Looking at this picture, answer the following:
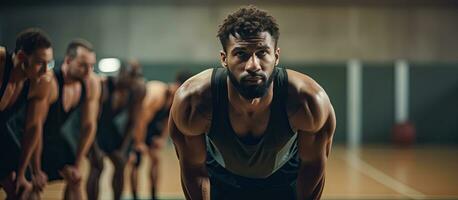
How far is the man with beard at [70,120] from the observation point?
11.4ft

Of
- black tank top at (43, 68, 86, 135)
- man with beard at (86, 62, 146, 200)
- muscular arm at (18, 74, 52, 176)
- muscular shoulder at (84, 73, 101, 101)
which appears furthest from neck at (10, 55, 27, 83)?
man with beard at (86, 62, 146, 200)

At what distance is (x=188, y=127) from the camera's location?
7.31ft

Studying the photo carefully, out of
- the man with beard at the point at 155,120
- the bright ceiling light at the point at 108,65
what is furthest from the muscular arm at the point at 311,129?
the bright ceiling light at the point at 108,65

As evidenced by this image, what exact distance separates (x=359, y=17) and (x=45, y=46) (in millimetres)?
3218

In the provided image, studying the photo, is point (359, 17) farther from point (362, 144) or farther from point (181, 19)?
point (362, 144)

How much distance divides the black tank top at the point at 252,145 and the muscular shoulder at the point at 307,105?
0.03 m

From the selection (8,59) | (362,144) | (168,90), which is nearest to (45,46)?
(8,59)

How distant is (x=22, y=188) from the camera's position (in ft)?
9.76

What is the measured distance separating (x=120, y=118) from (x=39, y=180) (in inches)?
51.2

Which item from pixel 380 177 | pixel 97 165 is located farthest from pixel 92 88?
pixel 380 177

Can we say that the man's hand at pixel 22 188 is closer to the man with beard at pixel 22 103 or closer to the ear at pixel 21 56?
the man with beard at pixel 22 103

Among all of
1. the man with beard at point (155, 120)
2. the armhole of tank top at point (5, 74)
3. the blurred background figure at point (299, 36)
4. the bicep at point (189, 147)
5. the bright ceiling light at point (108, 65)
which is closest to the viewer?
the bicep at point (189, 147)

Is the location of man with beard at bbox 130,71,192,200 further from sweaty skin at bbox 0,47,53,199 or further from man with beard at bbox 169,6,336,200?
man with beard at bbox 169,6,336,200

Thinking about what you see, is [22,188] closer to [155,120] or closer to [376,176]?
[155,120]
